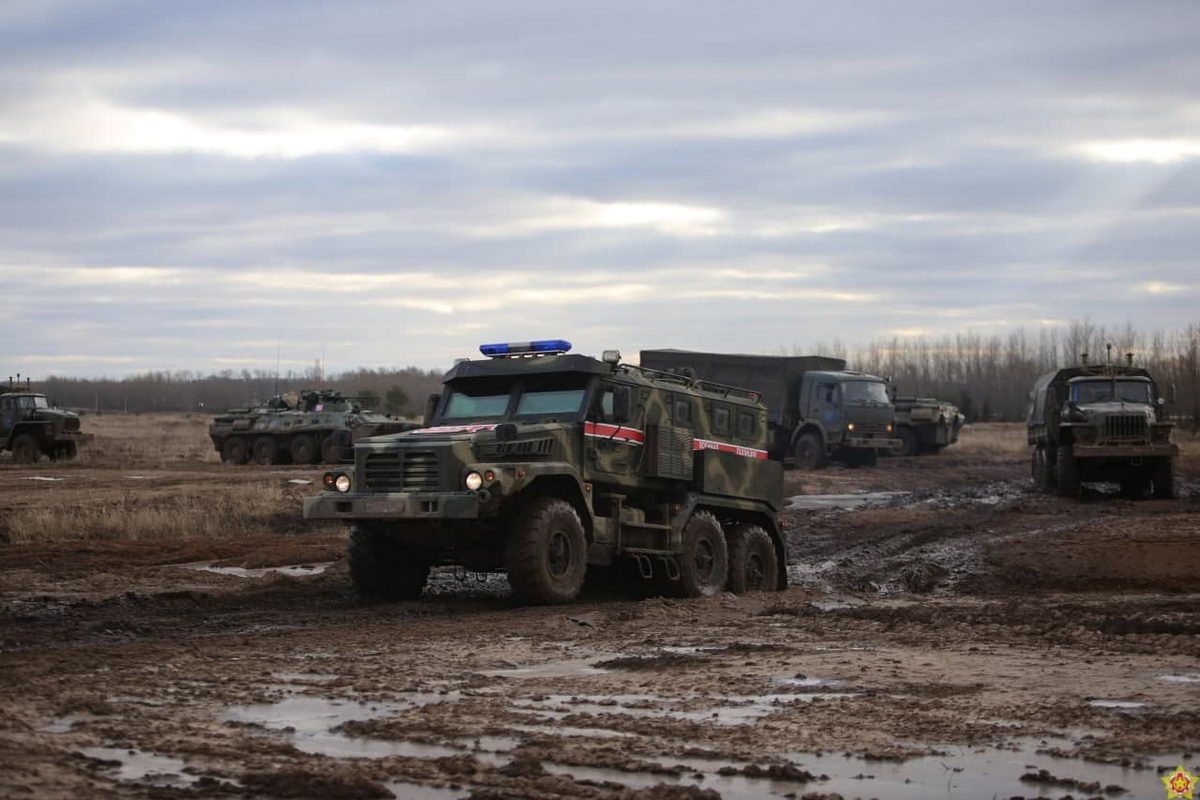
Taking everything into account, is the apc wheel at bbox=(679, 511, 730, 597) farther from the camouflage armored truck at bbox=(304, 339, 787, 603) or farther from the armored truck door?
the armored truck door

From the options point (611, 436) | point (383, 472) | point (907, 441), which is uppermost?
point (611, 436)

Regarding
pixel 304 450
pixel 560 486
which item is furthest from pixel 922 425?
→ pixel 560 486

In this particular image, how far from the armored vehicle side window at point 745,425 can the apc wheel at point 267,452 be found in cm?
2538

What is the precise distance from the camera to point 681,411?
598 inches

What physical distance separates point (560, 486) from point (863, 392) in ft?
85.4

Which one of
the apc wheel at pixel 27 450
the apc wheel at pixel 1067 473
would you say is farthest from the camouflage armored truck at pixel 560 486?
the apc wheel at pixel 27 450

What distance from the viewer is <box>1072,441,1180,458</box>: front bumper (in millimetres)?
26406

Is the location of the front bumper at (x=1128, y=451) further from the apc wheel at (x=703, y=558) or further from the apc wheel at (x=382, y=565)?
the apc wheel at (x=382, y=565)

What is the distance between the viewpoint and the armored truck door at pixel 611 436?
13.8m

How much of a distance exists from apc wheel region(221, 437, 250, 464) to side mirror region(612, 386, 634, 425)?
28.0 m

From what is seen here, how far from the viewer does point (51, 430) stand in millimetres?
39688

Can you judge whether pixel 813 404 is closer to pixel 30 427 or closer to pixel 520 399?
pixel 30 427

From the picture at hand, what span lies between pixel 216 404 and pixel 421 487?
10430cm

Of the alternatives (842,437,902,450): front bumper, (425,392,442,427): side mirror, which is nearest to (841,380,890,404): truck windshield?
(842,437,902,450): front bumper
